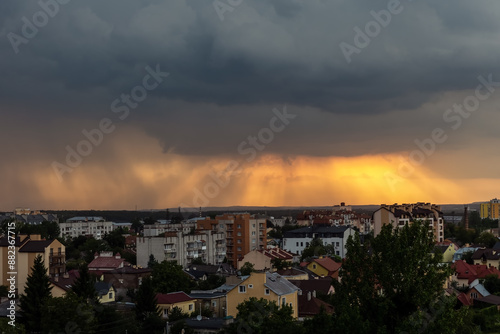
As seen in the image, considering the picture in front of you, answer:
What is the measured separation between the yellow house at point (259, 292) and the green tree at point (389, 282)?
347 inches

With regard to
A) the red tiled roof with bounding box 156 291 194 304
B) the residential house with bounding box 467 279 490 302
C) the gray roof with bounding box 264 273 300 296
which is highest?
the gray roof with bounding box 264 273 300 296

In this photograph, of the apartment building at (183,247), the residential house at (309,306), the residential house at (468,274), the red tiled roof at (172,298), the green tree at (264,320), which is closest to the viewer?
the green tree at (264,320)

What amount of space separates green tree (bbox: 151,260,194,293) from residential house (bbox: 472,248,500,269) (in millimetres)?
30866

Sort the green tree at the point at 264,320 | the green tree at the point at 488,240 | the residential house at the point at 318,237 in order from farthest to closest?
1. the green tree at the point at 488,240
2. the residential house at the point at 318,237
3. the green tree at the point at 264,320

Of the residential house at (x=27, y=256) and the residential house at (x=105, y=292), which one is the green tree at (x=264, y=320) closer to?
the residential house at (x=105, y=292)

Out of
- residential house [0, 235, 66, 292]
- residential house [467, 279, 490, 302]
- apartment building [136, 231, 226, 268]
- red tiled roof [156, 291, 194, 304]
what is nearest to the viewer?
red tiled roof [156, 291, 194, 304]

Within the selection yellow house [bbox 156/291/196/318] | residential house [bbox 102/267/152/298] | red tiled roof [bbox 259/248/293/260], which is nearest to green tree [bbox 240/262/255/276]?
red tiled roof [bbox 259/248/293/260]

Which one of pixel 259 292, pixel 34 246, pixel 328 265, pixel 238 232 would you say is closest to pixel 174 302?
pixel 259 292

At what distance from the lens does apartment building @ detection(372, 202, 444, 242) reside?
6662 centimetres

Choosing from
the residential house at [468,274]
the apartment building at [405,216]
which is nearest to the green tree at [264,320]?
the residential house at [468,274]

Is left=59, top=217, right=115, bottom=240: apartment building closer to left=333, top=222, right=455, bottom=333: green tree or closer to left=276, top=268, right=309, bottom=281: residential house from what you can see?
left=276, top=268, right=309, bottom=281: residential house

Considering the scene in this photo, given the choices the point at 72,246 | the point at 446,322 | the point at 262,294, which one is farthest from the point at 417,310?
the point at 72,246

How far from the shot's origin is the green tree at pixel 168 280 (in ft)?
113

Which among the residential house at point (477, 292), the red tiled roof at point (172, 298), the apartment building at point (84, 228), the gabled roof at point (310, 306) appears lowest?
the residential house at point (477, 292)
